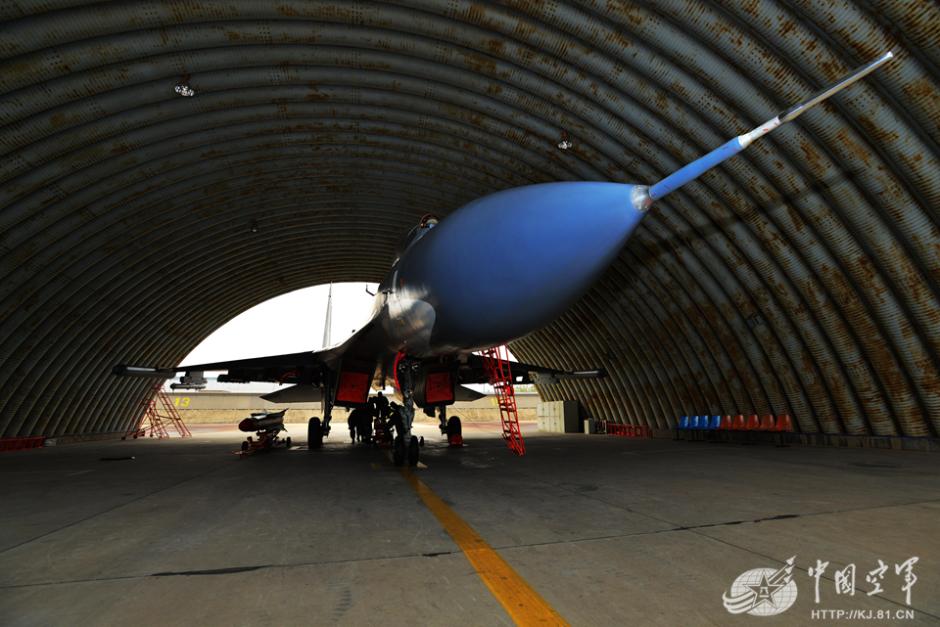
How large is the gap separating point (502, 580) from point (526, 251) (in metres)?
2.10

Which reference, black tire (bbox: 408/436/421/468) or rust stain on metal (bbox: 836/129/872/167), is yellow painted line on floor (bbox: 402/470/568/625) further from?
rust stain on metal (bbox: 836/129/872/167)

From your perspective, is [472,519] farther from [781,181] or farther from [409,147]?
[409,147]

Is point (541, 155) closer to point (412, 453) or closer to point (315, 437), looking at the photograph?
point (412, 453)

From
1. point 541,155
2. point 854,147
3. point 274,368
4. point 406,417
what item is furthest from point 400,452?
point 854,147

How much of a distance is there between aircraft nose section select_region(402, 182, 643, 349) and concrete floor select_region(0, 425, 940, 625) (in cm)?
163

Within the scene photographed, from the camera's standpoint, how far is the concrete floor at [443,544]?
218 cm

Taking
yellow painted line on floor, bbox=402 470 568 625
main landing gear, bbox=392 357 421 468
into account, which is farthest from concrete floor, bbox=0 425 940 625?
main landing gear, bbox=392 357 421 468

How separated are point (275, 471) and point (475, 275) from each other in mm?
5162

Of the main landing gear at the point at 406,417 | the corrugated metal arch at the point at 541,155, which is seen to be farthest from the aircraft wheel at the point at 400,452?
the corrugated metal arch at the point at 541,155

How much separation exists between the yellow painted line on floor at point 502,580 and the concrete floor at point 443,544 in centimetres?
6

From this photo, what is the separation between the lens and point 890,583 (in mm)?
2367

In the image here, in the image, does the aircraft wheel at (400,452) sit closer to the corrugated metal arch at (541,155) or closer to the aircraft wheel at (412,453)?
the aircraft wheel at (412,453)

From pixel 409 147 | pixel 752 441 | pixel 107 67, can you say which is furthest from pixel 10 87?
pixel 752 441

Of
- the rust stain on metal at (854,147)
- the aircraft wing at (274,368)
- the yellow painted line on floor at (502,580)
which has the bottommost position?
the yellow painted line on floor at (502,580)
